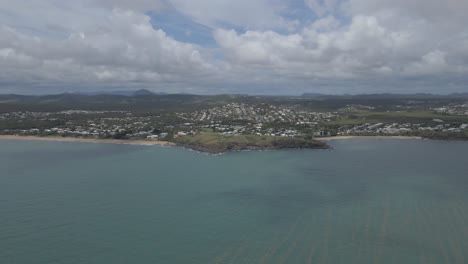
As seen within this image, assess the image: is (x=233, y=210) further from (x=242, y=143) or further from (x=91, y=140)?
(x=91, y=140)

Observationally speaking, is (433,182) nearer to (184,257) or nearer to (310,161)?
(310,161)

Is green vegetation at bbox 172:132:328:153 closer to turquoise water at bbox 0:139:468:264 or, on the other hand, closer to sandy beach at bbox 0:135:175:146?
sandy beach at bbox 0:135:175:146

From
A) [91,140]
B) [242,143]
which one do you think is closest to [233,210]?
[242,143]

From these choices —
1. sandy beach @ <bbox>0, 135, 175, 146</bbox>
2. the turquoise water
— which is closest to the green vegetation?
sandy beach @ <bbox>0, 135, 175, 146</bbox>

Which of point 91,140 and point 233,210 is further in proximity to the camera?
point 91,140

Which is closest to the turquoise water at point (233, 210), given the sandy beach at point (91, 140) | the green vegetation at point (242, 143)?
the green vegetation at point (242, 143)

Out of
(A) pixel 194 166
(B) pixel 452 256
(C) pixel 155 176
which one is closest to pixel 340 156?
(A) pixel 194 166

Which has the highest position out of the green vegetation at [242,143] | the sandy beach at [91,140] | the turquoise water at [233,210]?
the green vegetation at [242,143]

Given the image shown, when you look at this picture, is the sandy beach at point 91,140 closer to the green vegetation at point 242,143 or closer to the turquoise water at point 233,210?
the green vegetation at point 242,143
